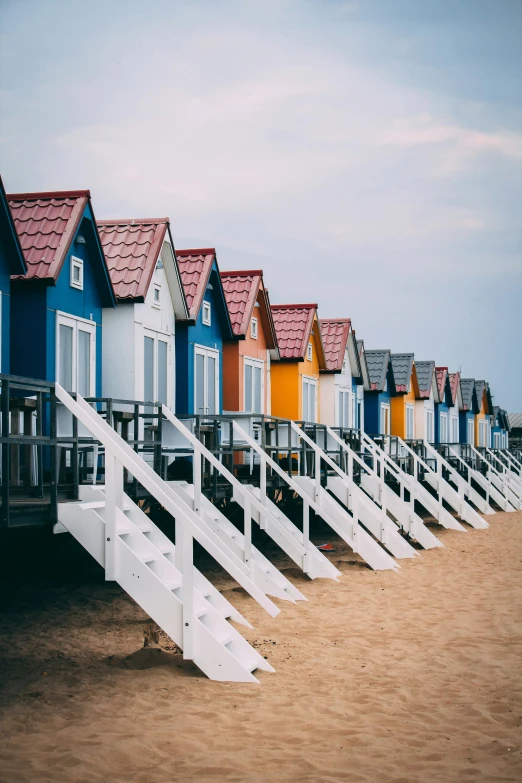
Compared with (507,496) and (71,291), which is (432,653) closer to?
(71,291)

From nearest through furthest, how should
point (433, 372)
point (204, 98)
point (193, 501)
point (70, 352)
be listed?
point (193, 501) < point (70, 352) < point (433, 372) < point (204, 98)

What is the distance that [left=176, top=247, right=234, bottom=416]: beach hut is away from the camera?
18.1 m

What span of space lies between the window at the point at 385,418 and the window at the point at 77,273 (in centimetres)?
2046

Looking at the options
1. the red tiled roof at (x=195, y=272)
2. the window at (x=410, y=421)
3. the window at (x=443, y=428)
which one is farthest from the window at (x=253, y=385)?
the window at (x=443, y=428)

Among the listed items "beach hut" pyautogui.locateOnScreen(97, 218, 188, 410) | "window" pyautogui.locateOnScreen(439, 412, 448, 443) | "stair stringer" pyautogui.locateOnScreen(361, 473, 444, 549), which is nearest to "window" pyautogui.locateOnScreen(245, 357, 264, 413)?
"stair stringer" pyautogui.locateOnScreen(361, 473, 444, 549)

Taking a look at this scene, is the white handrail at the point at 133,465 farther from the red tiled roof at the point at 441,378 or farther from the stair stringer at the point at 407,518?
the red tiled roof at the point at 441,378

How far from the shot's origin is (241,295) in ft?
71.8

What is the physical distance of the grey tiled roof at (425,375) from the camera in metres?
38.2

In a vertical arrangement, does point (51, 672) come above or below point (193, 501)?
below

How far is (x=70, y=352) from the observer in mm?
14172

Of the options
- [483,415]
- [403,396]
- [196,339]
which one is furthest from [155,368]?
[483,415]

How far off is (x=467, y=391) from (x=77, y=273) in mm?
34923

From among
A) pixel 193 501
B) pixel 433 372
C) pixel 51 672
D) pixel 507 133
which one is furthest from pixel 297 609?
pixel 507 133

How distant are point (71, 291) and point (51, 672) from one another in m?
6.57
